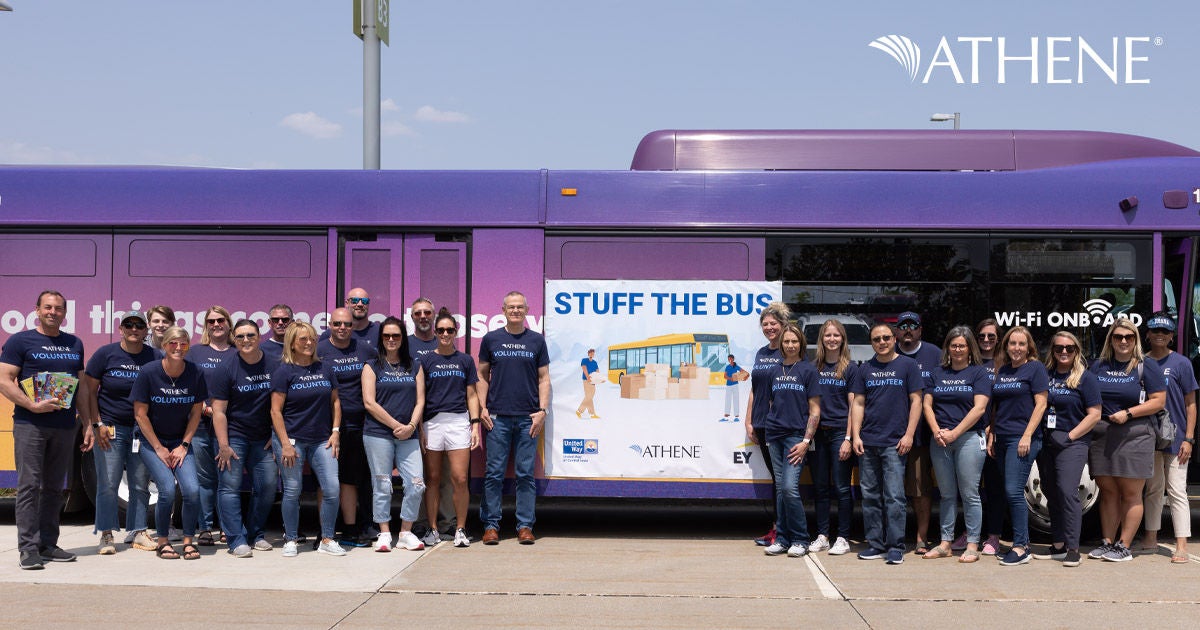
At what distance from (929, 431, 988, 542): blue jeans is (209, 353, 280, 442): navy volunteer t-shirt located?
4675mm

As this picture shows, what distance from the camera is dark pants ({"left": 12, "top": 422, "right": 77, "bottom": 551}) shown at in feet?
22.2

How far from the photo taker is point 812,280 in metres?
7.75

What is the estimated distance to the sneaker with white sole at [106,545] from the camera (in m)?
Answer: 7.25

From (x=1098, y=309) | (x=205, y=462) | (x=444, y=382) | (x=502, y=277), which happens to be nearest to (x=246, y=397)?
(x=205, y=462)

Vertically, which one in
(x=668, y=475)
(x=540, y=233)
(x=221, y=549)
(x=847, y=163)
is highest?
(x=847, y=163)

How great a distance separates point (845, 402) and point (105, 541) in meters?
5.32

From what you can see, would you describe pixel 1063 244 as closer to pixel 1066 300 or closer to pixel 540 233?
pixel 1066 300

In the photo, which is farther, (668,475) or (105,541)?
(668,475)

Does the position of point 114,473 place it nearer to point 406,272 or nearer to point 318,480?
point 318,480

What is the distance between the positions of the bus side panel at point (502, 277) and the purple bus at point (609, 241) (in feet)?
0.04

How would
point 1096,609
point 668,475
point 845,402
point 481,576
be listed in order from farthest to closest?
point 668,475, point 845,402, point 481,576, point 1096,609

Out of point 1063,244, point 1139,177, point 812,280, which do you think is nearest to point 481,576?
point 812,280

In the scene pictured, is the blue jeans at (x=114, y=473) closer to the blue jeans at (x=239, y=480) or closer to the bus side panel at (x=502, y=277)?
the blue jeans at (x=239, y=480)

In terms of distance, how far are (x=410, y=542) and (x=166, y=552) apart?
1645 mm
